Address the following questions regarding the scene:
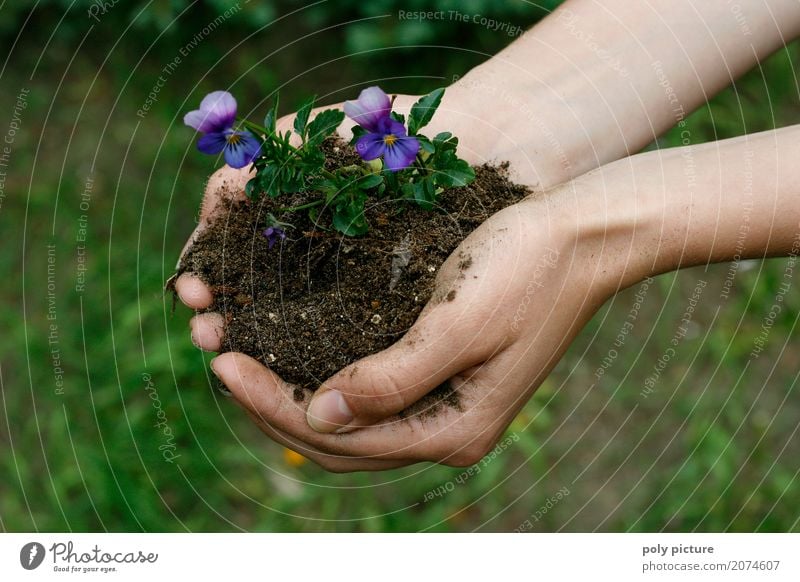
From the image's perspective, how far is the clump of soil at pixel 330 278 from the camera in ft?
4.68

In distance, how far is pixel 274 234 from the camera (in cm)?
145

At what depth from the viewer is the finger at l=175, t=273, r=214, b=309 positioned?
1.54 metres

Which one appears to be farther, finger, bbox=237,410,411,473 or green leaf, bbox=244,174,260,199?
finger, bbox=237,410,411,473

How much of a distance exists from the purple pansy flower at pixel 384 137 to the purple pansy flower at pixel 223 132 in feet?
0.58

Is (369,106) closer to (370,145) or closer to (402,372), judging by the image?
Result: (370,145)

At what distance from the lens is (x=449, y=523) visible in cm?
242

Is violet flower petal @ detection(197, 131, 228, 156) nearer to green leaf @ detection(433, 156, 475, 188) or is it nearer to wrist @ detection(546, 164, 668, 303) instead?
green leaf @ detection(433, 156, 475, 188)

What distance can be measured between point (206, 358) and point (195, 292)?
3.42 feet
